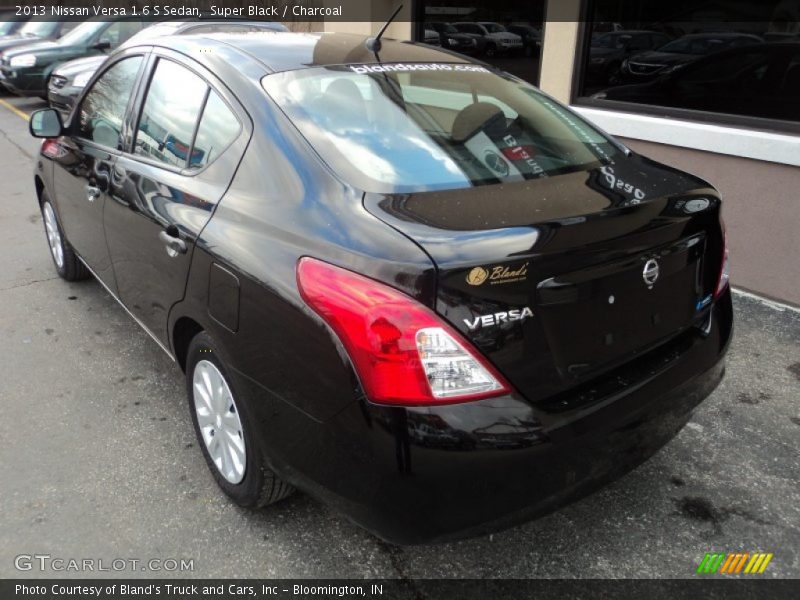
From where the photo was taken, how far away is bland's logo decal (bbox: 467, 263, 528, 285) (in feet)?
5.46

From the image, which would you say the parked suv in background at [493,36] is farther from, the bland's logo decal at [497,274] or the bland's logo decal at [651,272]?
the bland's logo decal at [497,274]

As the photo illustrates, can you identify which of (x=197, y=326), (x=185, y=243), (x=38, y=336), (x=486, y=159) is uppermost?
(x=486, y=159)

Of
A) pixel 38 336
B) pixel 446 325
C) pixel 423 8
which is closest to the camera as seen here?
pixel 446 325

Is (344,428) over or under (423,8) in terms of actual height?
under

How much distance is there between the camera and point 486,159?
2246 mm

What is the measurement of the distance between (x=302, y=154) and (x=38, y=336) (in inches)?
105

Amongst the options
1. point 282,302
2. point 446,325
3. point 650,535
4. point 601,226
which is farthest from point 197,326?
point 650,535

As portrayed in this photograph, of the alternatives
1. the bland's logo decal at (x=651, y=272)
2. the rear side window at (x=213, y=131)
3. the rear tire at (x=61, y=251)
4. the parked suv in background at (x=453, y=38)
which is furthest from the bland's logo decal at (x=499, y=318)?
the parked suv in background at (x=453, y=38)

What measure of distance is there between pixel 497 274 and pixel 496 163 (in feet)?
2.27

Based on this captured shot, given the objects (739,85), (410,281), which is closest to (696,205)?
(410,281)

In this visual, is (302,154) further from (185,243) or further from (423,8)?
(423,8)

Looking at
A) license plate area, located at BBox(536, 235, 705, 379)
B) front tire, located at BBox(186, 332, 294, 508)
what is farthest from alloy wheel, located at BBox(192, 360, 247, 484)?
license plate area, located at BBox(536, 235, 705, 379)

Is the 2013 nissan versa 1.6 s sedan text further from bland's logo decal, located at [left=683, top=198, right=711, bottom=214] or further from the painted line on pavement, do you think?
the painted line on pavement

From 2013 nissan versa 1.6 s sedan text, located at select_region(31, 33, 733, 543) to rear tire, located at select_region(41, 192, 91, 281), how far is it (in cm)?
184
